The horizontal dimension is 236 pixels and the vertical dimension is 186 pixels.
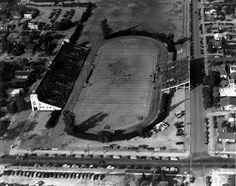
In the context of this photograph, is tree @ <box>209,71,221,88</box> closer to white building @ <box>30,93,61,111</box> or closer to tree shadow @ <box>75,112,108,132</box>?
tree shadow @ <box>75,112,108,132</box>

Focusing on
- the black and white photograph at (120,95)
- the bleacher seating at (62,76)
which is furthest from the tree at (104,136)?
the bleacher seating at (62,76)

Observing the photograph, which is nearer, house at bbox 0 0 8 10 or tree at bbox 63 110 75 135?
tree at bbox 63 110 75 135

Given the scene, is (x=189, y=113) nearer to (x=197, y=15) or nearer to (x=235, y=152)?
(x=235, y=152)

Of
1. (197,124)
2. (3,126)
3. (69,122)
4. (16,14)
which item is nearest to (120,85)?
(69,122)

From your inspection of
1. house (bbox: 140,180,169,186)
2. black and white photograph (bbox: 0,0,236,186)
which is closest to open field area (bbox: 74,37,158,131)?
black and white photograph (bbox: 0,0,236,186)

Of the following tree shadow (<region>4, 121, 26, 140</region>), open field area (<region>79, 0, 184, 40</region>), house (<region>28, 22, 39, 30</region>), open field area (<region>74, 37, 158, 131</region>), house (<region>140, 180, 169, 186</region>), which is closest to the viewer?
house (<region>140, 180, 169, 186</region>)

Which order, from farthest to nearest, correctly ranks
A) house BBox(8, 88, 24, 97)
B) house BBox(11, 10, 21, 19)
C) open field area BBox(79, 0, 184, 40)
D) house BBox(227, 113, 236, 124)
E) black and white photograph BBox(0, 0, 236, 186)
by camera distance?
1. house BBox(11, 10, 21, 19)
2. open field area BBox(79, 0, 184, 40)
3. house BBox(8, 88, 24, 97)
4. house BBox(227, 113, 236, 124)
5. black and white photograph BBox(0, 0, 236, 186)

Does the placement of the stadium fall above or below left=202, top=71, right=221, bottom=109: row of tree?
below

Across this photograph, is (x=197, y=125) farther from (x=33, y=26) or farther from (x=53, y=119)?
(x=33, y=26)

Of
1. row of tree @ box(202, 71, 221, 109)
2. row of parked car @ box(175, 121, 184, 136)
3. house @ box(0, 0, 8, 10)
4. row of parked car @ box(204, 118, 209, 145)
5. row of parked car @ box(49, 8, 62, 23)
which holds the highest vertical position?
row of tree @ box(202, 71, 221, 109)
